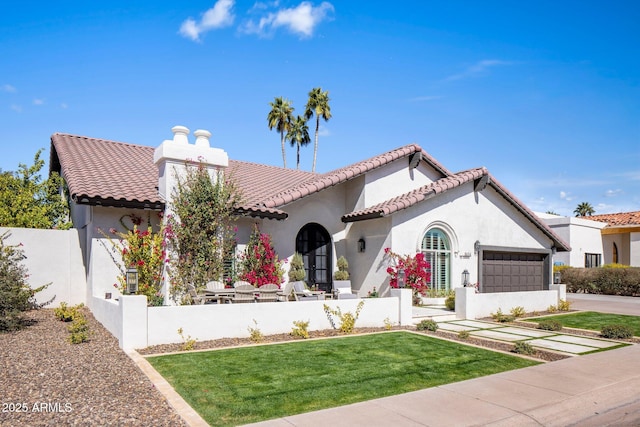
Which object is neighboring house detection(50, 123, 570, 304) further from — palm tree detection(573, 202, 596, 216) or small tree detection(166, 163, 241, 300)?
palm tree detection(573, 202, 596, 216)

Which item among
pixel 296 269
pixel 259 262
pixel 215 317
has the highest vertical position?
pixel 259 262

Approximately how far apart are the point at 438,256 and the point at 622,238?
25.6 m

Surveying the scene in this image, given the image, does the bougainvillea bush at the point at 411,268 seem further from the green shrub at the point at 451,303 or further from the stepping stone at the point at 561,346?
the stepping stone at the point at 561,346

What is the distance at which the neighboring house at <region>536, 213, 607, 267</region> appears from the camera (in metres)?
31.6

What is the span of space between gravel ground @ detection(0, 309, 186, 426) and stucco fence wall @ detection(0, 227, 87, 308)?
4416 mm

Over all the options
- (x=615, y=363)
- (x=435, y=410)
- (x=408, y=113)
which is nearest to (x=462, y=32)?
(x=408, y=113)

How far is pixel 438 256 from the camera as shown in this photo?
58.0 ft

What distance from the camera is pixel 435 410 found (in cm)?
584

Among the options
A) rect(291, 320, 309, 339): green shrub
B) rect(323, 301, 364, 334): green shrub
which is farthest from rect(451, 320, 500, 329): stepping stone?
rect(291, 320, 309, 339): green shrub

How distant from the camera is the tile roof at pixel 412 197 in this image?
51.4ft

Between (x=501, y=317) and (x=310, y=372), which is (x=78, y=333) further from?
(x=501, y=317)

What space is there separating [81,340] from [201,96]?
40.5ft

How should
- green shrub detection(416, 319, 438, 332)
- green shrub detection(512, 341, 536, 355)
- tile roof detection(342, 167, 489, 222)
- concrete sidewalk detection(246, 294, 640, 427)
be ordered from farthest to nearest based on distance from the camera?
1. tile roof detection(342, 167, 489, 222)
2. green shrub detection(416, 319, 438, 332)
3. green shrub detection(512, 341, 536, 355)
4. concrete sidewalk detection(246, 294, 640, 427)

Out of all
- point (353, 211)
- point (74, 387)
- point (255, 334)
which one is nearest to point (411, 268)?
point (353, 211)
